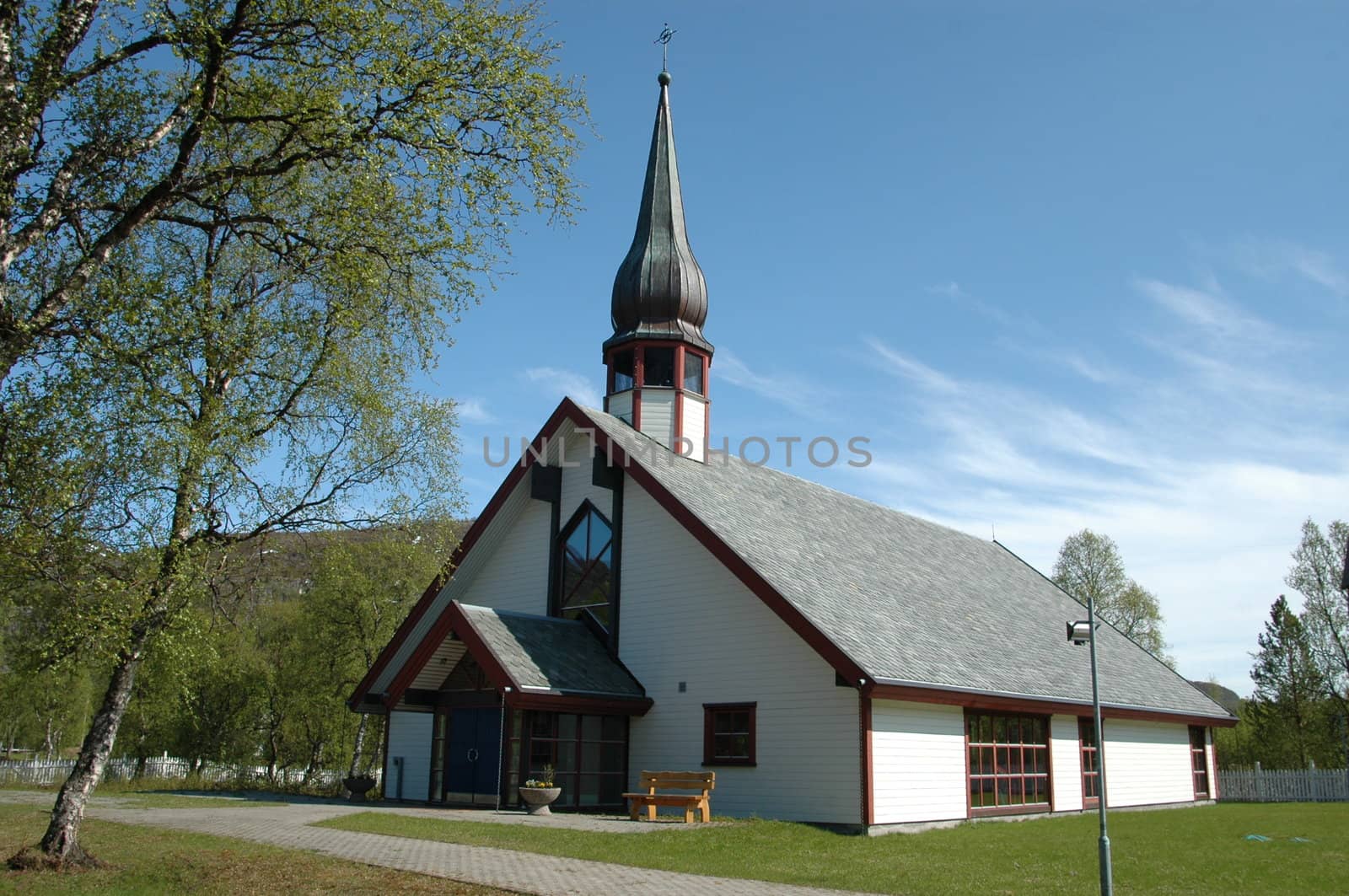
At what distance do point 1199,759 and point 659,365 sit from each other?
1907 centimetres

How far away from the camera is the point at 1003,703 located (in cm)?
2056

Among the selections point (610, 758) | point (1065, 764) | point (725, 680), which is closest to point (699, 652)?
point (725, 680)

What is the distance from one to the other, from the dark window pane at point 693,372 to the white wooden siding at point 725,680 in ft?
13.5

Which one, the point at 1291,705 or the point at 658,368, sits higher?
the point at 658,368

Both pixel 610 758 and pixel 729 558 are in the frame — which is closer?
pixel 729 558

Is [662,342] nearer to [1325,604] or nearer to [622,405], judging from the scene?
[622,405]

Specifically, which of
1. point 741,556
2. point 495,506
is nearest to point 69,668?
point 741,556

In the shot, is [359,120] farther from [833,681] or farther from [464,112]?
[833,681]

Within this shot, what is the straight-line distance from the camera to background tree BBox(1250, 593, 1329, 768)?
1736 inches

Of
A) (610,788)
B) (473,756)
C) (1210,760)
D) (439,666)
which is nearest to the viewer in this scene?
(610,788)

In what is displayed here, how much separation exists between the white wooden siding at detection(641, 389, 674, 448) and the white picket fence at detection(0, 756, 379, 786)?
15.7 m

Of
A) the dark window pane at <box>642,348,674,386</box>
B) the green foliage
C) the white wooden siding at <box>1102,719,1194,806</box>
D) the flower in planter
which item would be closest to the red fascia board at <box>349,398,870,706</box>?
the dark window pane at <box>642,348,674,386</box>

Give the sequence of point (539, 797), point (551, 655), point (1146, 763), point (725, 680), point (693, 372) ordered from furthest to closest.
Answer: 1. point (1146, 763)
2. point (693, 372)
3. point (551, 655)
4. point (725, 680)
5. point (539, 797)

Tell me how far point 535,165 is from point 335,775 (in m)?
28.6
